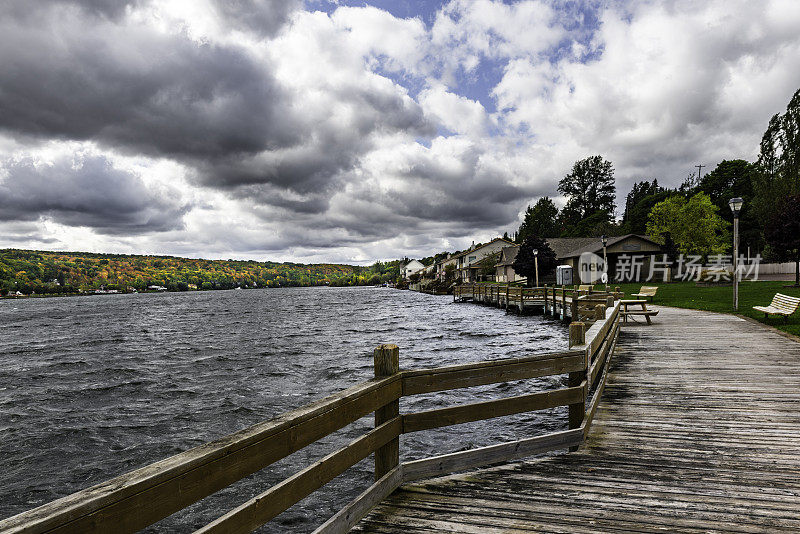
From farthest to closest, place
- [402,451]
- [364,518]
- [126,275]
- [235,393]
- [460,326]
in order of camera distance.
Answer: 1. [126,275]
2. [460,326]
3. [235,393]
4. [402,451]
5. [364,518]

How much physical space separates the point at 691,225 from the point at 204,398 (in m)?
52.5

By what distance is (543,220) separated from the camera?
107 m

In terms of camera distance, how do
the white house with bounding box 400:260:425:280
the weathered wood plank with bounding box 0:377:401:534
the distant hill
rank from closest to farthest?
the weathered wood plank with bounding box 0:377:401:534, the distant hill, the white house with bounding box 400:260:425:280

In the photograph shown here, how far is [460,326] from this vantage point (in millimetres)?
30047

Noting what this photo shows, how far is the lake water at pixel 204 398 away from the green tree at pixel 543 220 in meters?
80.7

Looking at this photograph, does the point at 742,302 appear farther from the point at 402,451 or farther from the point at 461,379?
the point at 461,379

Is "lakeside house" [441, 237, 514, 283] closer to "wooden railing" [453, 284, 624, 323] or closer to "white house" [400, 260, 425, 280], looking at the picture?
"wooden railing" [453, 284, 624, 323]

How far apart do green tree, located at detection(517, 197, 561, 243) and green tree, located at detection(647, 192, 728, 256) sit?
51.8 metres

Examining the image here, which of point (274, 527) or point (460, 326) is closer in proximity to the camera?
point (274, 527)

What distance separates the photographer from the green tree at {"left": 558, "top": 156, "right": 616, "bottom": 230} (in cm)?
9869

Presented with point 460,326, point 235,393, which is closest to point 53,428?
point 235,393

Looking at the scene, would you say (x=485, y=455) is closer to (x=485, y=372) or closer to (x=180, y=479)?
(x=485, y=372)

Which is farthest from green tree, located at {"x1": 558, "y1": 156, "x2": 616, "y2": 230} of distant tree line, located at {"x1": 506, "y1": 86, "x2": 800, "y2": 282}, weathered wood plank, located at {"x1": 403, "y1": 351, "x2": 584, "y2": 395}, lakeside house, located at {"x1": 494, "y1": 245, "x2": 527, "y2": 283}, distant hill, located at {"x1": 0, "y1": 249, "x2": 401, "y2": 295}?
distant hill, located at {"x1": 0, "y1": 249, "x2": 401, "y2": 295}

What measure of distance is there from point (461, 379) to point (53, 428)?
42.2 feet
